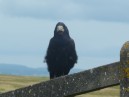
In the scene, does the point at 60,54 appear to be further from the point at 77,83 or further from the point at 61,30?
the point at 77,83

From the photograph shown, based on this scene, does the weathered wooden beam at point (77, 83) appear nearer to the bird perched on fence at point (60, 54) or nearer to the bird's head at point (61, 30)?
the bird perched on fence at point (60, 54)

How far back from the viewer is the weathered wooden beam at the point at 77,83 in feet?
16.1

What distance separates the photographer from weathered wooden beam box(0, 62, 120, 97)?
492 cm

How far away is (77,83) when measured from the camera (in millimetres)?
5156

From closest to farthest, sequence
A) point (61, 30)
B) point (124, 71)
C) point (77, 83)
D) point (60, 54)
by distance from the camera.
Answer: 1. point (124, 71)
2. point (77, 83)
3. point (60, 54)
4. point (61, 30)

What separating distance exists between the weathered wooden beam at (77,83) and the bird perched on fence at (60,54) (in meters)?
7.66

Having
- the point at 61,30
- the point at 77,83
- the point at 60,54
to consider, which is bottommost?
the point at 77,83

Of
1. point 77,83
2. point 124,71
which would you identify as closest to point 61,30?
point 77,83

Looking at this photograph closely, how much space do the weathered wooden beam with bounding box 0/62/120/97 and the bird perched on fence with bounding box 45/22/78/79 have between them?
25.1 ft

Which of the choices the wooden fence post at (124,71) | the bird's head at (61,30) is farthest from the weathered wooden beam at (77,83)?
the bird's head at (61,30)

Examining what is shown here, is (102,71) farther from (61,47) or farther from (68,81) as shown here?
(61,47)

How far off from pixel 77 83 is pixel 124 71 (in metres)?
0.58

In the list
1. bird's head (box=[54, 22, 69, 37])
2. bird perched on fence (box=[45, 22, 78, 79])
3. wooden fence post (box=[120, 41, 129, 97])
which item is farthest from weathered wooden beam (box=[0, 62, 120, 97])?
bird's head (box=[54, 22, 69, 37])

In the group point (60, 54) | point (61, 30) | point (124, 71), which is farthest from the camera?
point (61, 30)
